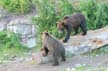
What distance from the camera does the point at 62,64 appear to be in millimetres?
12430

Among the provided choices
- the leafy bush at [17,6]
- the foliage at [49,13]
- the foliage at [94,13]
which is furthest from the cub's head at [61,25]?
the leafy bush at [17,6]

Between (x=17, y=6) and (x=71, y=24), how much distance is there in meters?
4.79

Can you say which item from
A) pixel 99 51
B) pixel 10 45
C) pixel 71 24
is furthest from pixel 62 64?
pixel 10 45

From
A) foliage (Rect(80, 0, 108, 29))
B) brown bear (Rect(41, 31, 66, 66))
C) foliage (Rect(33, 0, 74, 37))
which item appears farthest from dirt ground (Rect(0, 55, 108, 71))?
foliage (Rect(33, 0, 74, 37))

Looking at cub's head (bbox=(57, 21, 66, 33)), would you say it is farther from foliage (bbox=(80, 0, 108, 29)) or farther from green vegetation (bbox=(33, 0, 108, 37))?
foliage (bbox=(80, 0, 108, 29))

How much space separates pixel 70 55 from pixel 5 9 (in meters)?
6.18

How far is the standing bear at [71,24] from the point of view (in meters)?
13.8

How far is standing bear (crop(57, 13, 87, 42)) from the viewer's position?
13.8m

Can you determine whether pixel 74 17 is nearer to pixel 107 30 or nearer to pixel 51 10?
pixel 107 30

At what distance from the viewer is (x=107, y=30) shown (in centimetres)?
1414

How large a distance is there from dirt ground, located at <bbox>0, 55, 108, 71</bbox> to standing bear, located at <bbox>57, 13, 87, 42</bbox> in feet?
3.82

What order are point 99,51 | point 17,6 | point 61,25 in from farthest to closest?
point 17,6, point 61,25, point 99,51

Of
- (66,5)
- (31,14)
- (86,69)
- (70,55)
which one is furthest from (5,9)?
(86,69)

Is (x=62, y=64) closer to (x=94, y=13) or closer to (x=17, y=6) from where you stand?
(x=94, y=13)
